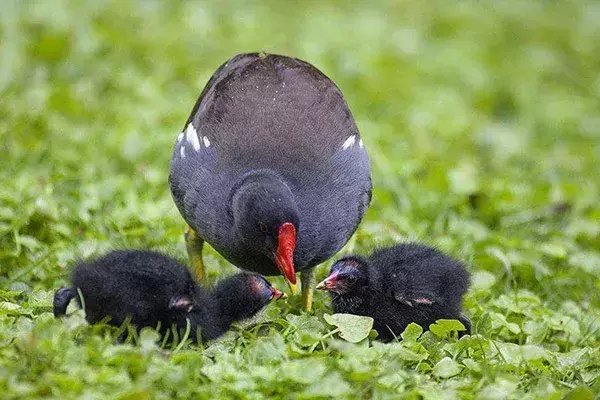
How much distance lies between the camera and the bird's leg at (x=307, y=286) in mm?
5742

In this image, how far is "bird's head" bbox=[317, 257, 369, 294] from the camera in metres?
5.35

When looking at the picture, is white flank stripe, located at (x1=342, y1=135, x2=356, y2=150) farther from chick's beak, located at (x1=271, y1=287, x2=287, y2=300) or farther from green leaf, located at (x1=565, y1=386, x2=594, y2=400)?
green leaf, located at (x1=565, y1=386, x2=594, y2=400)

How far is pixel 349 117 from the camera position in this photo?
575 cm

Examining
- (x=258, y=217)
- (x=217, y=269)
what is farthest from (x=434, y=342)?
(x=217, y=269)

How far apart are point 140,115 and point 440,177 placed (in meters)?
A: 2.51

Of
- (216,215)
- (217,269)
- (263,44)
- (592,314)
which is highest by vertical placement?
(263,44)

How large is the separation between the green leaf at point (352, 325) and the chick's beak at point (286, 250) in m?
0.27

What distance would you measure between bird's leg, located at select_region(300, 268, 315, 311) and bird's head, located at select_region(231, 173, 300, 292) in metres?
0.71

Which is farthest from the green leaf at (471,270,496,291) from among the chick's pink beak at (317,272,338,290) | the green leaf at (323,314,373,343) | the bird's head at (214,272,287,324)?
the bird's head at (214,272,287,324)

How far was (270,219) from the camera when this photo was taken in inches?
191

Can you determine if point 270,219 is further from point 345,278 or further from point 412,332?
point 412,332

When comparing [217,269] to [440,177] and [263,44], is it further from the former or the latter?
[263,44]

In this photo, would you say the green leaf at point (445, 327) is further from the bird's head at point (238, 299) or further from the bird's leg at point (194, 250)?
the bird's leg at point (194, 250)

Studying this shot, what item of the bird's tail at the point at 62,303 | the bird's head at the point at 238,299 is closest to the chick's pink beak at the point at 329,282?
the bird's head at the point at 238,299
